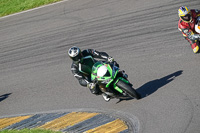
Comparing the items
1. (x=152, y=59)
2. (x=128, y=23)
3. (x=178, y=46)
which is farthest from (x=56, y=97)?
(x=128, y=23)

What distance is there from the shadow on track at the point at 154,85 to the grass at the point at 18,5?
12332 millimetres

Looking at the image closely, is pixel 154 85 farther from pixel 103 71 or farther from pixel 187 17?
pixel 187 17

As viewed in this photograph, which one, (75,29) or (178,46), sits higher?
(75,29)

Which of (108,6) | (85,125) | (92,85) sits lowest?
(85,125)

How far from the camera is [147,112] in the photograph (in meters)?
8.73

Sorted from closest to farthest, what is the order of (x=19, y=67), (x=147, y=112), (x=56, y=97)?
(x=147, y=112)
(x=56, y=97)
(x=19, y=67)

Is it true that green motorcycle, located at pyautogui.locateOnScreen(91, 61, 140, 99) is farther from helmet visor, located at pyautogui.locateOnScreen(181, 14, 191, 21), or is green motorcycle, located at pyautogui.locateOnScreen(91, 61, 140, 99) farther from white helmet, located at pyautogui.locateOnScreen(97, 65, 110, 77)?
helmet visor, located at pyautogui.locateOnScreen(181, 14, 191, 21)

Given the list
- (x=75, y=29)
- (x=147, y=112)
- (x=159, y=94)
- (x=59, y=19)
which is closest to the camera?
(x=147, y=112)

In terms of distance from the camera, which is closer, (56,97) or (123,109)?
(123,109)

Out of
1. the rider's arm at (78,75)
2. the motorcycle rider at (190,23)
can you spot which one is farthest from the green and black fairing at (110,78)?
the motorcycle rider at (190,23)

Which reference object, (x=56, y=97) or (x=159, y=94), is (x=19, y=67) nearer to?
(x=56, y=97)

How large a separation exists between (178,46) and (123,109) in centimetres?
366

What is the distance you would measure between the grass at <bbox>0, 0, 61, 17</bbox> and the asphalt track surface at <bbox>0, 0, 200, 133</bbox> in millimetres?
1002

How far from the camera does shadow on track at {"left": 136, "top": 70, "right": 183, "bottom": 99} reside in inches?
388
